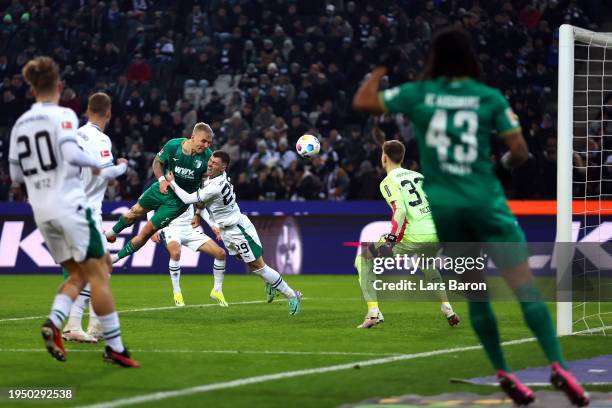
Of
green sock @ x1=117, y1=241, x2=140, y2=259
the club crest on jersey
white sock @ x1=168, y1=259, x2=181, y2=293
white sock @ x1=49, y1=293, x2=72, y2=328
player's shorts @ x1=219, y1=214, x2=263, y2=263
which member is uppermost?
the club crest on jersey

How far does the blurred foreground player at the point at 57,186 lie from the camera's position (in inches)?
321

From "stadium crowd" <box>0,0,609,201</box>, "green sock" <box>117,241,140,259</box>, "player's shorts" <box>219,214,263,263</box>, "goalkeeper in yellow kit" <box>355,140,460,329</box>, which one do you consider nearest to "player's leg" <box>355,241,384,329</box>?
"goalkeeper in yellow kit" <box>355,140,460,329</box>

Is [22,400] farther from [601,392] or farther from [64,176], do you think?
[601,392]

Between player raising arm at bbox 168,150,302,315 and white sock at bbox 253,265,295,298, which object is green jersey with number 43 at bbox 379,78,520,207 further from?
player raising arm at bbox 168,150,302,315

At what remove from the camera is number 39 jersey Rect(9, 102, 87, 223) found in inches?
321

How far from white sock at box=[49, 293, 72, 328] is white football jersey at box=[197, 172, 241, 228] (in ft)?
19.7

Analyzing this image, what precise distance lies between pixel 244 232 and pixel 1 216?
33.9 feet

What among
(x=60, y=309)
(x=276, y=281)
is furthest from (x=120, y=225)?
(x=60, y=309)

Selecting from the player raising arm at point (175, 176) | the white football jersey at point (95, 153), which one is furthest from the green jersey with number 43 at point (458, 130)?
the player raising arm at point (175, 176)

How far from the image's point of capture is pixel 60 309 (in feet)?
27.5

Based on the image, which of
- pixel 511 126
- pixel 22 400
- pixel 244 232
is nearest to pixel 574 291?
pixel 244 232

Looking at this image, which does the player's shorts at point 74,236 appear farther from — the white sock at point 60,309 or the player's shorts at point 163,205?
the player's shorts at point 163,205

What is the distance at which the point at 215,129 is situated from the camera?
26.5 meters

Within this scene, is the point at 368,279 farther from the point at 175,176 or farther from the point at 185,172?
the point at 175,176
